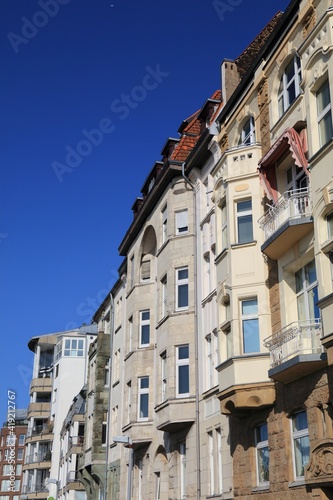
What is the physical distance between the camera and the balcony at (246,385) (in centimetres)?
1795

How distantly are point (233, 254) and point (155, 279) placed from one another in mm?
11885

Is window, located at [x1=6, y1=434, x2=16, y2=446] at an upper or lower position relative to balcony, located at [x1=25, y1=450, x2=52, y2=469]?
upper

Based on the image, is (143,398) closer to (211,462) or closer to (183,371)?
(183,371)

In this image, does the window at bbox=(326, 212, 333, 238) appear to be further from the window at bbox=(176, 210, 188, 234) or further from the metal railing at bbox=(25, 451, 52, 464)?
the metal railing at bbox=(25, 451, 52, 464)

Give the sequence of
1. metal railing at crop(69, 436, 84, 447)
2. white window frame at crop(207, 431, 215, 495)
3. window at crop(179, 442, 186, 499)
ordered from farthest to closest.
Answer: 1. metal railing at crop(69, 436, 84, 447)
2. window at crop(179, 442, 186, 499)
3. white window frame at crop(207, 431, 215, 495)

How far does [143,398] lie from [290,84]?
16.4m

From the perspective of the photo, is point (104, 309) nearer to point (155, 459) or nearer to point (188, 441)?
point (155, 459)

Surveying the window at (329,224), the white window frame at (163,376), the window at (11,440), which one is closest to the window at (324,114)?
the window at (329,224)

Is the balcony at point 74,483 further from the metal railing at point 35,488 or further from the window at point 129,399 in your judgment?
the window at point 129,399

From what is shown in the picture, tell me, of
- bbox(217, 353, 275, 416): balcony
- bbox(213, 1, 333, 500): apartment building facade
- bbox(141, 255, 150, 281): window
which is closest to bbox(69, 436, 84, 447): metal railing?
bbox(141, 255, 150, 281): window

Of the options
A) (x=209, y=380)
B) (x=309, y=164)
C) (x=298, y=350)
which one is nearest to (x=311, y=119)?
(x=309, y=164)

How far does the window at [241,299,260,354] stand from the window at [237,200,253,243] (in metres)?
2.00

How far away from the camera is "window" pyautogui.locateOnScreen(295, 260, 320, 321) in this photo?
666 inches

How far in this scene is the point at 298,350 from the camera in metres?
15.9
